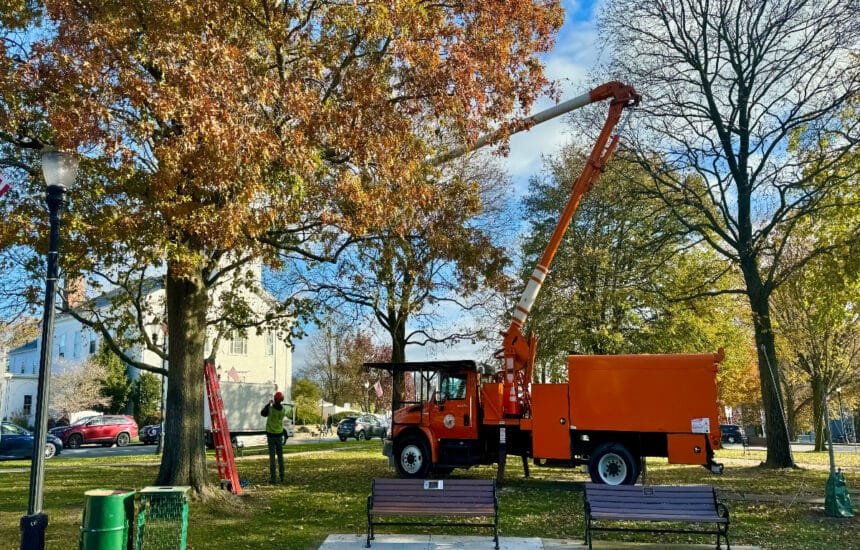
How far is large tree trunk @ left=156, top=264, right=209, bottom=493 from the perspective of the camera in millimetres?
12156

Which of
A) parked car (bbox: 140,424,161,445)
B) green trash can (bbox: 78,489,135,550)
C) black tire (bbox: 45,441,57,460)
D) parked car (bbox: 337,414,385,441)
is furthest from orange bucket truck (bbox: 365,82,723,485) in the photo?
parked car (bbox: 140,424,161,445)

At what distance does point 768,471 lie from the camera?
18078 mm

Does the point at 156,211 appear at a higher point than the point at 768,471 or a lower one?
higher

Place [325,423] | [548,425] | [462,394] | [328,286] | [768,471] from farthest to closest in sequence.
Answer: [325,423], [328,286], [768,471], [462,394], [548,425]

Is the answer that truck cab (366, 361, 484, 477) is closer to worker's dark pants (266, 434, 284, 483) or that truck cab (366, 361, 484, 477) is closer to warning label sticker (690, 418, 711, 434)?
worker's dark pants (266, 434, 284, 483)

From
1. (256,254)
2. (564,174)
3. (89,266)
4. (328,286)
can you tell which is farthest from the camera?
(564,174)

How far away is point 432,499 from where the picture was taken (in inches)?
353

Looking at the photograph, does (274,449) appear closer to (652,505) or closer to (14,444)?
(652,505)

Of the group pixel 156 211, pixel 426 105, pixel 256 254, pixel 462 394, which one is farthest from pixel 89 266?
pixel 462 394

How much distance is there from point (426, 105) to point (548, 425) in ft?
23.7

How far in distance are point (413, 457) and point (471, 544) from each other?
24.2 feet

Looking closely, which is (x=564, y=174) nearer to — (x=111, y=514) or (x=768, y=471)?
(x=768, y=471)

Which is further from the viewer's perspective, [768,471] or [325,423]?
[325,423]

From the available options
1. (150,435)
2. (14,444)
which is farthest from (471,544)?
(150,435)
